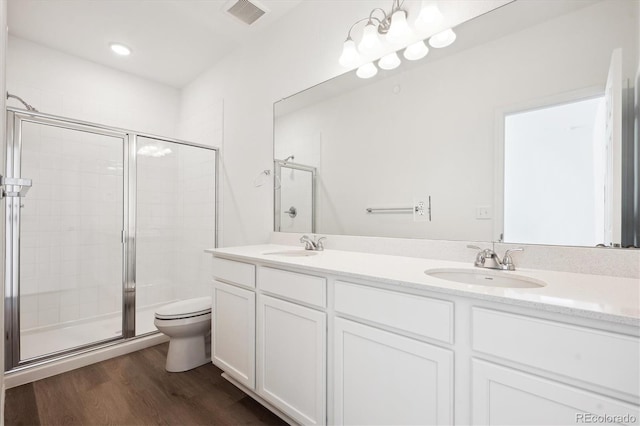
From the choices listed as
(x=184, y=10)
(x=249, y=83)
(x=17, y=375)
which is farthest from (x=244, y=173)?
(x=17, y=375)

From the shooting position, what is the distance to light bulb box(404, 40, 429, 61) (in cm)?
155

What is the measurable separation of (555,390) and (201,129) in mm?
3348

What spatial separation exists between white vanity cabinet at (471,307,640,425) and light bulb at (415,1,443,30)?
1.36 metres

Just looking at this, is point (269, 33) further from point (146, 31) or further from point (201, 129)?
point (201, 129)

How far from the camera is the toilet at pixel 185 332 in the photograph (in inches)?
76.9

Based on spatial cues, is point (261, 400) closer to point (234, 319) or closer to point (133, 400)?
point (234, 319)

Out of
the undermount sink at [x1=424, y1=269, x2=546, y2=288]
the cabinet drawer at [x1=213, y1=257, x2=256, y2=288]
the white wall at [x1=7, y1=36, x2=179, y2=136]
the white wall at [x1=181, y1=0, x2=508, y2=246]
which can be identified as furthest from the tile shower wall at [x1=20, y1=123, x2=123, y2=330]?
the undermount sink at [x1=424, y1=269, x2=546, y2=288]

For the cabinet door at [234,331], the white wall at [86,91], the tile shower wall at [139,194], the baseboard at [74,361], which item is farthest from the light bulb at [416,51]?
the white wall at [86,91]

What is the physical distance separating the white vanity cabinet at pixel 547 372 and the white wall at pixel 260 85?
162 centimetres

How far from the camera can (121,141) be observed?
2488 millimetres

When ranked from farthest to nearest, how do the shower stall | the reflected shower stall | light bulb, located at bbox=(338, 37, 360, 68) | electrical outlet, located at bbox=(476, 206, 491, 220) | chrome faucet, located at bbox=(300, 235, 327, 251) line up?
the shower stall, the reflected shower stall, chrome faucet, located at bbox=(300, 235, 327, 251), light bulb, located at bbox=(338, 37, 360, 68), electrical outlet, located at bbox=(476, 206, 491, 220)

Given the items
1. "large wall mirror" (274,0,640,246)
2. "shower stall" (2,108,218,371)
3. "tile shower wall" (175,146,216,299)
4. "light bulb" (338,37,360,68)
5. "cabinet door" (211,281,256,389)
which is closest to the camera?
"large wall mirror" (274,0,640,246)

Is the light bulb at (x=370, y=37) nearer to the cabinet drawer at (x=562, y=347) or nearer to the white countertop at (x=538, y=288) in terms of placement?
the white countertop at (x=538, y=288)

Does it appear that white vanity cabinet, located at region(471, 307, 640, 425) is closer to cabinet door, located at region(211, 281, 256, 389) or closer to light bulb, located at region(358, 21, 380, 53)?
cabinet door, located at region(211, 281, 256, 389)
